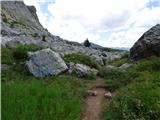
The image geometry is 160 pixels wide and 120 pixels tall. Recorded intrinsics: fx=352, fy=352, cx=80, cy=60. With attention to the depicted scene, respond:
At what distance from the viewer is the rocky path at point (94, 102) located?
1465cm

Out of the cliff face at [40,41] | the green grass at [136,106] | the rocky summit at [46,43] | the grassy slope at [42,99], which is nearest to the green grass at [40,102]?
the grassy slope at [42,99]

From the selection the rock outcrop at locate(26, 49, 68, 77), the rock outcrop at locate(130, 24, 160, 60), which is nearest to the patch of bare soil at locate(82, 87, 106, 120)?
the rock outcrop at locate(26, 49, 68, 77)

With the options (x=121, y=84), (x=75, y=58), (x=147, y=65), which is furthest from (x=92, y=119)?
(x=75, y=58)

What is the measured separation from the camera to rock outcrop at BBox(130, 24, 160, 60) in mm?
27834

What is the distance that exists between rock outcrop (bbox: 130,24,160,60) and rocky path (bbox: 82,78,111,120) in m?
9.15

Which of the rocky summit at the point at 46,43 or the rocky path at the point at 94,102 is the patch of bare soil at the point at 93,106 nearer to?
the rocky path at the point at 94,102

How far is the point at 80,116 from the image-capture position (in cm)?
1434

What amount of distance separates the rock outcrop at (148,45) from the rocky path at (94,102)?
915 centimetres

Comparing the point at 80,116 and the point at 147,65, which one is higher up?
the point at 147,65

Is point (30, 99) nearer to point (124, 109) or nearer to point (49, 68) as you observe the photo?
point (124, 109)

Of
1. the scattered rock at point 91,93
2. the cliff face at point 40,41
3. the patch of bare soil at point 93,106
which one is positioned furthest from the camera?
the cliff face at point 40,41

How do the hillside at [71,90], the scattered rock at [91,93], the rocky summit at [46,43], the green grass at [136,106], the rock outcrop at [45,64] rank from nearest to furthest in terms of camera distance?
the green grass at [136,106] < the hillside at [71,90] < the scattered rock at [91,93] < the rock outcrop at [45,64] < the rocky summit at [46,43]

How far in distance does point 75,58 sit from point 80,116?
12.6 meters

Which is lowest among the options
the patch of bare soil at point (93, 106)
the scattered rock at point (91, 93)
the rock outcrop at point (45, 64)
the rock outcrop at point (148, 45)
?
the patch of bare soil at point (93, 106)
